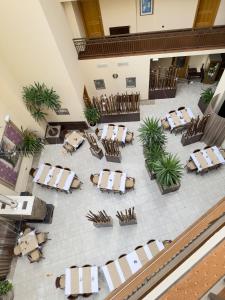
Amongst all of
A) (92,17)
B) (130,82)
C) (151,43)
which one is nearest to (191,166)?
(130,82)

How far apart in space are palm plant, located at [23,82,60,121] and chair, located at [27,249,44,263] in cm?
584

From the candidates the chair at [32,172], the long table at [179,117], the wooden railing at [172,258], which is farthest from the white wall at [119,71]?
the wooden railing at [172,258]

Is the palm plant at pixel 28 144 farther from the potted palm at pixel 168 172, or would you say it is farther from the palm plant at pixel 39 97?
the potted palm at pixel 168 172

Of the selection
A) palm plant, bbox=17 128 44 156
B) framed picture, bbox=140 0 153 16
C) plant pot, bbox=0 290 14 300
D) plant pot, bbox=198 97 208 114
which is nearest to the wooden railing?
plant pot, bbox=0 290 14 300

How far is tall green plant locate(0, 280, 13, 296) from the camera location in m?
8.59

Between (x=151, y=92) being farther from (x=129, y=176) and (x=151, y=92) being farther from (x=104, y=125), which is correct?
(x=129, y=176)

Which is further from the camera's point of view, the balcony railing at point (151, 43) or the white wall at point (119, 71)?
the white wall at point (119, 71)

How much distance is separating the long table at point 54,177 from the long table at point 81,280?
3.16 m

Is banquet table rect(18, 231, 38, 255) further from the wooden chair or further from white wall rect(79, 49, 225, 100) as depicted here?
white wall rect(79, 49, 225, 100)

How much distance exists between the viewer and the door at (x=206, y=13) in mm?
10195

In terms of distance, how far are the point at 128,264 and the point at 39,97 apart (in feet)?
23.8

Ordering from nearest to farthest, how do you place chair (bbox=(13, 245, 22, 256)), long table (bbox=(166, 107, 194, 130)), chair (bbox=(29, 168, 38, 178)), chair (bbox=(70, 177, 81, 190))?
chair (bbox=(13, 245, 22, 256))
chair (bbox=(70, 177, 81, 190))
chair (bbox=(29, 168, 38, 178))
long table (bbox=(166, 107, 194, 130))

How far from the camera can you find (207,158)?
1000 centimetres

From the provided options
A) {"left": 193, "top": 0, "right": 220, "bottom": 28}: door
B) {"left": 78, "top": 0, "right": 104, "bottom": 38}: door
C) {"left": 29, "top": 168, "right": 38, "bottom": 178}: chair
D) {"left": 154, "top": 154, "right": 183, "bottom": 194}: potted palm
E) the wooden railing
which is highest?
{"left": 78, "top": 0, "right": 104, "bottom": 38}: door
